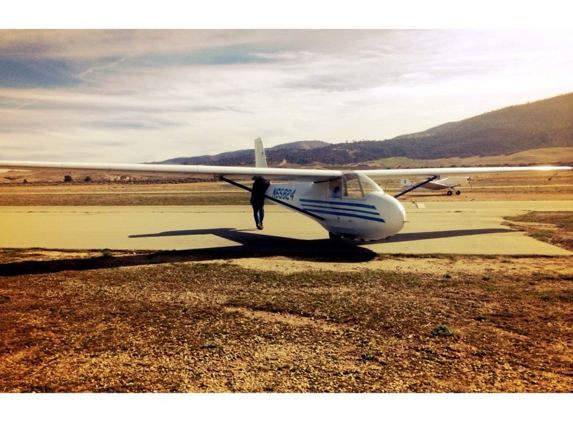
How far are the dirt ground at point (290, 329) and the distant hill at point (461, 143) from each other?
3619 mm

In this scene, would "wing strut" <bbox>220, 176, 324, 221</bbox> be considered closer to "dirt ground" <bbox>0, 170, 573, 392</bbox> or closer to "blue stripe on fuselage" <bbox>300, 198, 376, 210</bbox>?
"blue stripe on fuselage" <bbox>300, 198, 376, 210</bbox>

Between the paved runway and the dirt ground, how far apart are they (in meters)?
2.27

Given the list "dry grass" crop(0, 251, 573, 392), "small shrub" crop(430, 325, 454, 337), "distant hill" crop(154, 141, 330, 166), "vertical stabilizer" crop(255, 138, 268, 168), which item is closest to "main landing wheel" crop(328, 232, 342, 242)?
"distant hill" crop(154, 141, 330, 166)

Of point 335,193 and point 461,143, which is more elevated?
point 461,143

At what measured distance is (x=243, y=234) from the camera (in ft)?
47.7

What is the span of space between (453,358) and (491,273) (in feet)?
14.5

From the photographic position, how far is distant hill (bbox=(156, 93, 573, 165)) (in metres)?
15.1

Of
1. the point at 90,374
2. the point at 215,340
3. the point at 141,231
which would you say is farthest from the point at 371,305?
the point at 141,231

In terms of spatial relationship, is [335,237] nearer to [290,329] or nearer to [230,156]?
[230,156]

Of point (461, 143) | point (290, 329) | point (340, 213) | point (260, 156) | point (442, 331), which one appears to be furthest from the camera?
point (461, 143)

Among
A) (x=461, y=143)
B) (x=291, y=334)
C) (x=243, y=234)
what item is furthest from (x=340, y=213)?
(x=461, y=143)

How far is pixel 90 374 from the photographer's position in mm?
4305

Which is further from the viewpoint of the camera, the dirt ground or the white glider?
the white glider

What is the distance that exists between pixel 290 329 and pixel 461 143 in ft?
151
